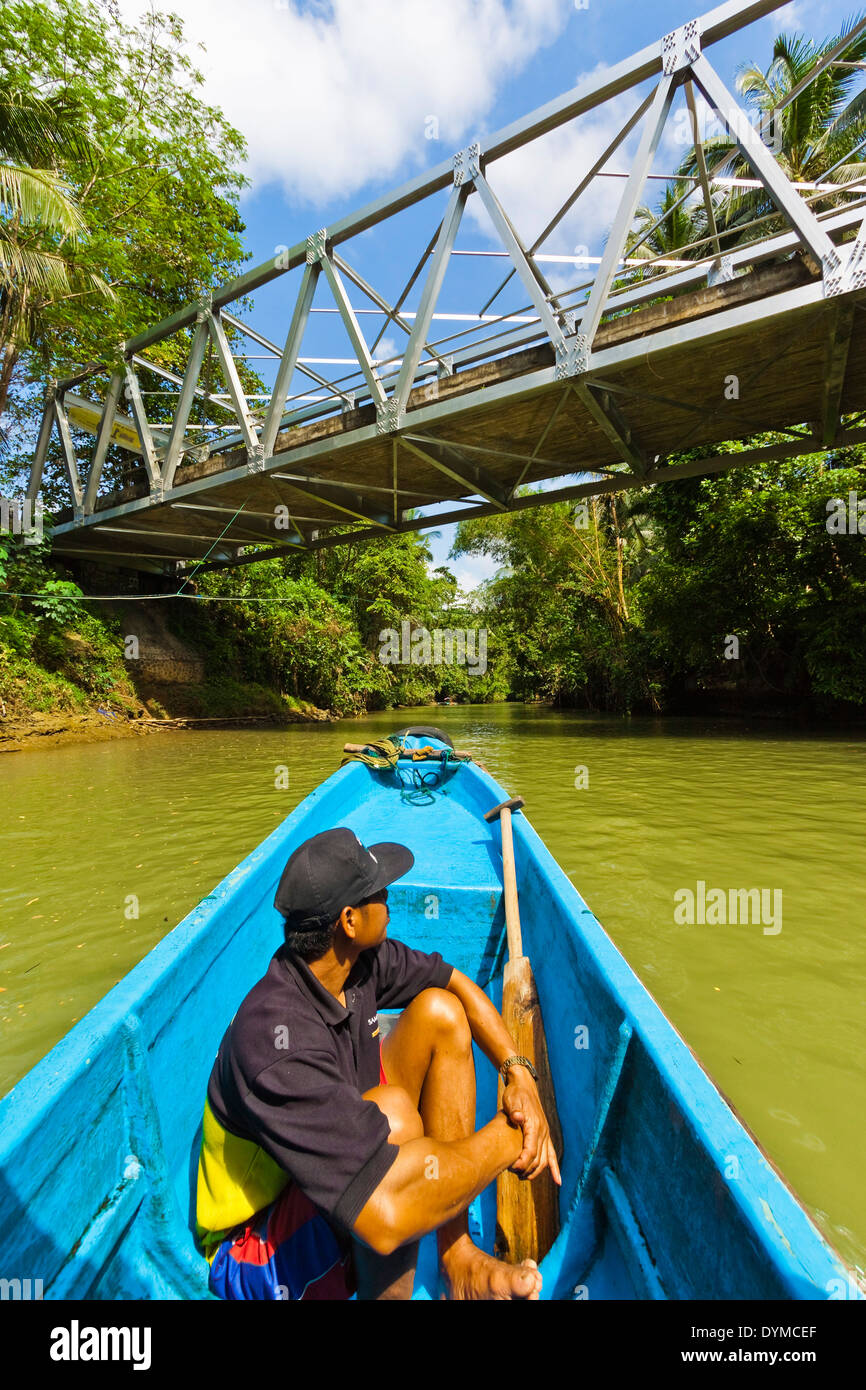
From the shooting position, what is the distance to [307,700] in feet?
65.0

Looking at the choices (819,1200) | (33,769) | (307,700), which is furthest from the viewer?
(307,700)

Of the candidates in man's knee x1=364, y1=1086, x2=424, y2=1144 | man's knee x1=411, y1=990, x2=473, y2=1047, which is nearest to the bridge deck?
man's knee x1=411, y1=990, x2=473, y2=1047

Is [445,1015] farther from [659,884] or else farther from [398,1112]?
[659,884]

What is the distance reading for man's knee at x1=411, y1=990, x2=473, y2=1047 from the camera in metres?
1.61

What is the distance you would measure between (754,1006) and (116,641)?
15138 millimetres

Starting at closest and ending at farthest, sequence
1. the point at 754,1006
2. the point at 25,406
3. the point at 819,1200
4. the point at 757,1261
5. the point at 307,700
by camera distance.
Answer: the point at 757,1261 < the point at 819,1200 < the point at 754,1006 < the point at 25,406 < the point at 307,700

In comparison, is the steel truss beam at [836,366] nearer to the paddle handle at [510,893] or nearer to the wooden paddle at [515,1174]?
the paddle handle at [510,893]

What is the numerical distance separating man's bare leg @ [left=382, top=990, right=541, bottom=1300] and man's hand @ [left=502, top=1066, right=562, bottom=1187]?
0.17m

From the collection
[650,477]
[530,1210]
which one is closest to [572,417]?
[650,477]

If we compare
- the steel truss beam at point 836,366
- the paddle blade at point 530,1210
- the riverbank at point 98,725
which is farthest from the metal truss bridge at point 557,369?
the paddle blade at point 530,1210

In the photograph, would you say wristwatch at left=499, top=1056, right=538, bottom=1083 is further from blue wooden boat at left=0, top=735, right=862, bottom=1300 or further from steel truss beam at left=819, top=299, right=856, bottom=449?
steel truss beam at left=819, top=299, right=856, bottom=449

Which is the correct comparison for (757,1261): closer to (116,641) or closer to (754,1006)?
(754,1006)

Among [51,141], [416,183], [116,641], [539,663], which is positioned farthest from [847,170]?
[116,641]

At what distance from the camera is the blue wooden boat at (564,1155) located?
95 cm
